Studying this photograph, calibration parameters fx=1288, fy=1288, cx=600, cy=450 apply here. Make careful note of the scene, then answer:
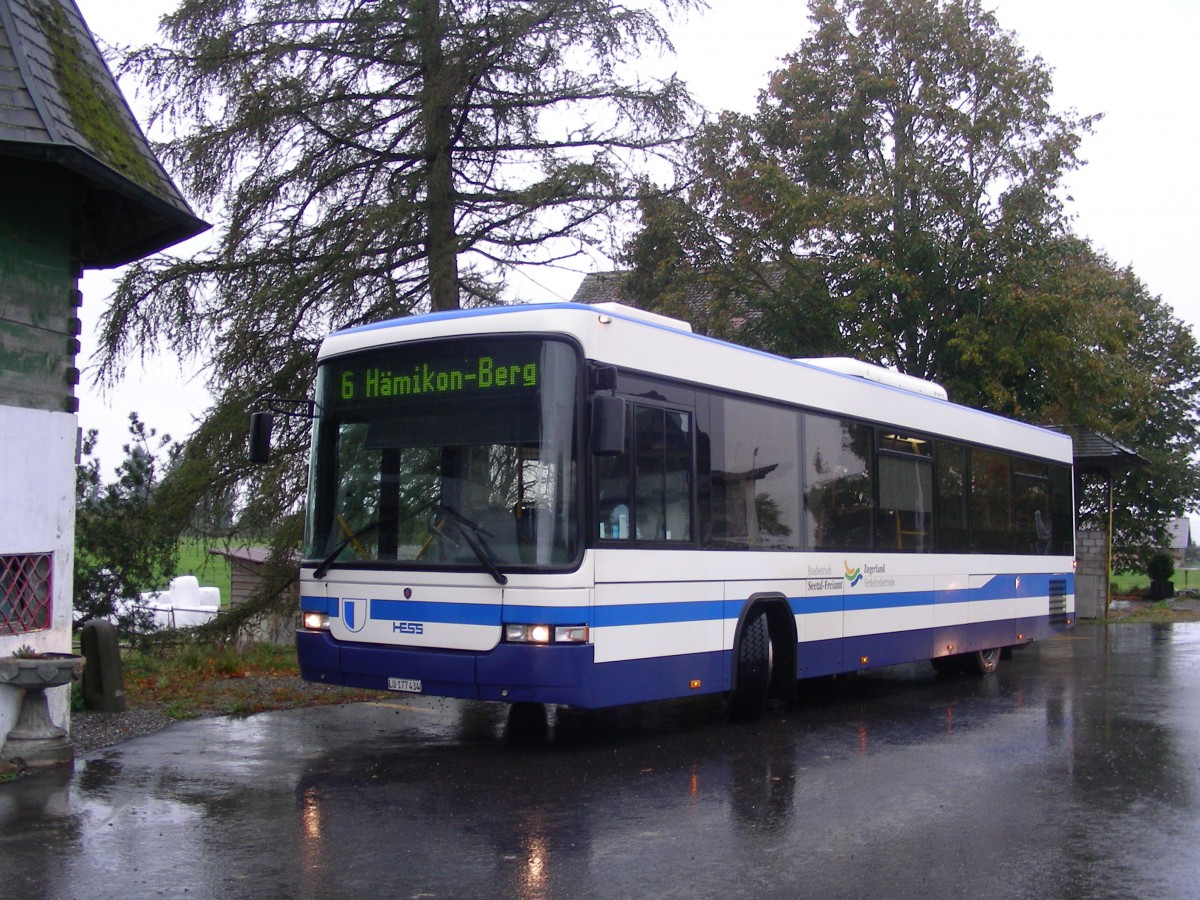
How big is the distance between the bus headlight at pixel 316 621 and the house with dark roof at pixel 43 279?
1.68m

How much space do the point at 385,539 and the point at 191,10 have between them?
9499mm

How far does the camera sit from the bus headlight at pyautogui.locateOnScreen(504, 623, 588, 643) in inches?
341

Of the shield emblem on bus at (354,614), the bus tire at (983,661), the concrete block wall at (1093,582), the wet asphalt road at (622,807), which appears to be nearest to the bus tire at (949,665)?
the bus tire at (983,661)

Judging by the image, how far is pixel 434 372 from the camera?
939cm

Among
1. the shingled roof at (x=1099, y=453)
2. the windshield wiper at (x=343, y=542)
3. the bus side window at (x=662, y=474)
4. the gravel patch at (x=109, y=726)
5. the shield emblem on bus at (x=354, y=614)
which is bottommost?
the gravel patch at (x=109, y=726)

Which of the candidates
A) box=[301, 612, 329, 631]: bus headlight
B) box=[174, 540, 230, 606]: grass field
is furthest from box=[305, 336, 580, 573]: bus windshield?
box=[174, 540, 230, 606]: grass field

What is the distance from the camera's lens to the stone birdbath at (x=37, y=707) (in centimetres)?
844

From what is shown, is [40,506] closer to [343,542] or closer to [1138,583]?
[343,542]

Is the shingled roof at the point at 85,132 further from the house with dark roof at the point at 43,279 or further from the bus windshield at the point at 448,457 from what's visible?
the bus windshield at the point at 448,457

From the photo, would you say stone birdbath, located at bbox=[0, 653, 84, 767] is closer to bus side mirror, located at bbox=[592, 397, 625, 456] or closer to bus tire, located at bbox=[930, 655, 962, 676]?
bus side mirror, located at bbox=[592, 397, 625, 456]

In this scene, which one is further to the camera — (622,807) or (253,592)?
(253,592)

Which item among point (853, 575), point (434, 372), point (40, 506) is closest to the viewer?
point (40, 506)

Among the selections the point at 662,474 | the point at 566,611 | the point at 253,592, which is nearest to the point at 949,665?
the point at 662,474

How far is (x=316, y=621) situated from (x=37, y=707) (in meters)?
1.99
